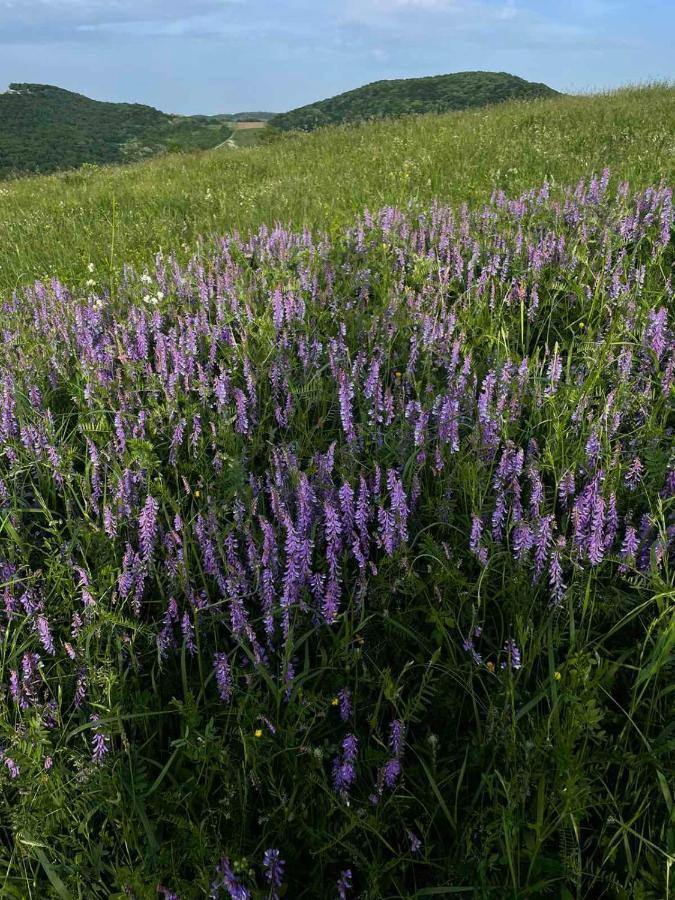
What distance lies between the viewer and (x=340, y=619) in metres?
2.09

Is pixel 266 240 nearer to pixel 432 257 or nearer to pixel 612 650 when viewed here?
pixel 432 257

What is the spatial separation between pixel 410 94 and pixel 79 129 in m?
21.9

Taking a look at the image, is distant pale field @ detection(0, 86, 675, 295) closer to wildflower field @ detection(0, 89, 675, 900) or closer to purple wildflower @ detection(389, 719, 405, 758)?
wildflower field @ detection(0, 89, 675, 900)

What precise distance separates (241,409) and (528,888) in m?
2.10

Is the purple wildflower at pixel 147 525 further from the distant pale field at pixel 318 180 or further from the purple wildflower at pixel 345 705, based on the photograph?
the distant pale field at pixel 318 180

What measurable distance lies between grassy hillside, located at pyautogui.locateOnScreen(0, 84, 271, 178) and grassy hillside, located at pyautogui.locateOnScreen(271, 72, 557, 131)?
5.34m

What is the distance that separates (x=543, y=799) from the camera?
1.46 metres

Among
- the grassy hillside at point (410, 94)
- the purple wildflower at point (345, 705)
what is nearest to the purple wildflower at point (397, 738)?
the purple wildflower at point (345, 705)

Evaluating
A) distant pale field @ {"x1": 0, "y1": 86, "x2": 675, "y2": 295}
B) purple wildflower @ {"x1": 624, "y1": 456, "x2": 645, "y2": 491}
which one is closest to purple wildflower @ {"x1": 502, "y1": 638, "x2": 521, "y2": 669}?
purple wildflower @ {"x1": 624, "y1": 456, "x2": 645, "y2": 491}

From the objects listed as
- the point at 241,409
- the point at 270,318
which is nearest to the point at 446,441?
the point at 241,409

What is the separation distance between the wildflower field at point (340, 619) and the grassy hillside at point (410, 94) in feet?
108

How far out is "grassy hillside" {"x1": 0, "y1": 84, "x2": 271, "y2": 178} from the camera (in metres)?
30.7

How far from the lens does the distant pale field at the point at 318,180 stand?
23.3 feet

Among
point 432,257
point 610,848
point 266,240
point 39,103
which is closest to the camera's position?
point 610,848
